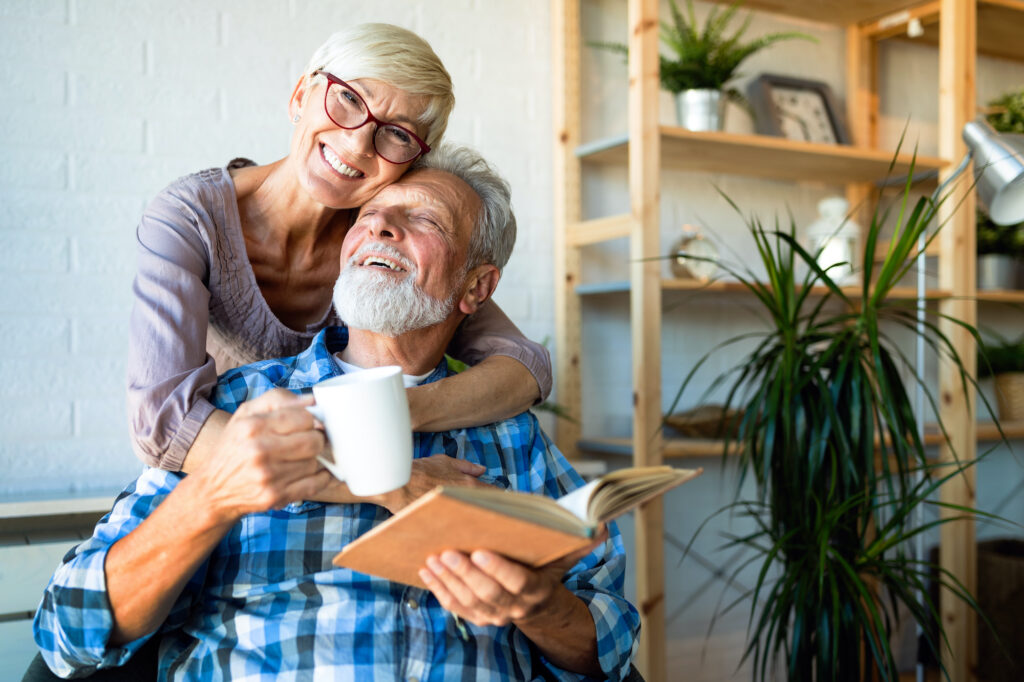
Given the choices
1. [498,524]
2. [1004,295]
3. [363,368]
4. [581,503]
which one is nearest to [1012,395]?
[1004,295]

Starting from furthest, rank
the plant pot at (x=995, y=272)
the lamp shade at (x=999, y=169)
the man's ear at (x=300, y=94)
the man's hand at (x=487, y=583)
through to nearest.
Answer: the plant pot at (x=995, y=272)
the lamp shade at (x=999, y=169)
the man's ear at (x=300, y=94)
the man's hand at (x=487, y=583)

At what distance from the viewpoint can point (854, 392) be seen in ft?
6.78

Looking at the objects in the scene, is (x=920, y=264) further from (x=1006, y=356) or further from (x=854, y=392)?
(x=854, y=392)

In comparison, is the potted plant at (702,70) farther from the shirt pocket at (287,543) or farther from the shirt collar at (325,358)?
the shirt pocket at (287,543)

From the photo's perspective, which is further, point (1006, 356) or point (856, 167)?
point (1006, 356)

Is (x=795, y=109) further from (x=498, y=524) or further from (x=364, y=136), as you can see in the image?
(x=498, y=524)

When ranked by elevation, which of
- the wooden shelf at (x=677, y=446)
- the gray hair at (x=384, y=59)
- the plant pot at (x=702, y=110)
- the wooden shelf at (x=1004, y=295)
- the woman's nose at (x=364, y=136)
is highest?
the plant pot at (x=702, y=110)

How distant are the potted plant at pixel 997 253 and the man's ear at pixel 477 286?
240 centimetres

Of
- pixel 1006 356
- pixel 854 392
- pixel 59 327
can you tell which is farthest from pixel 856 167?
pixel 59 327

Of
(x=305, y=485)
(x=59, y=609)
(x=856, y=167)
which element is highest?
(x=856, y=167)

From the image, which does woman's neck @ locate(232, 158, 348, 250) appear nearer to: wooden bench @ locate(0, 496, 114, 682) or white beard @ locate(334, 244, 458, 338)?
white beard @ locate(334, 244, 458, 338)

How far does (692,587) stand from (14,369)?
84.5 inches

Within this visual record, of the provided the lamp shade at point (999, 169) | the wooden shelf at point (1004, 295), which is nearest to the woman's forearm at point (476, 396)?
the lamp shade at point (999, 169)

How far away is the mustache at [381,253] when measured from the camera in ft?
4.86
